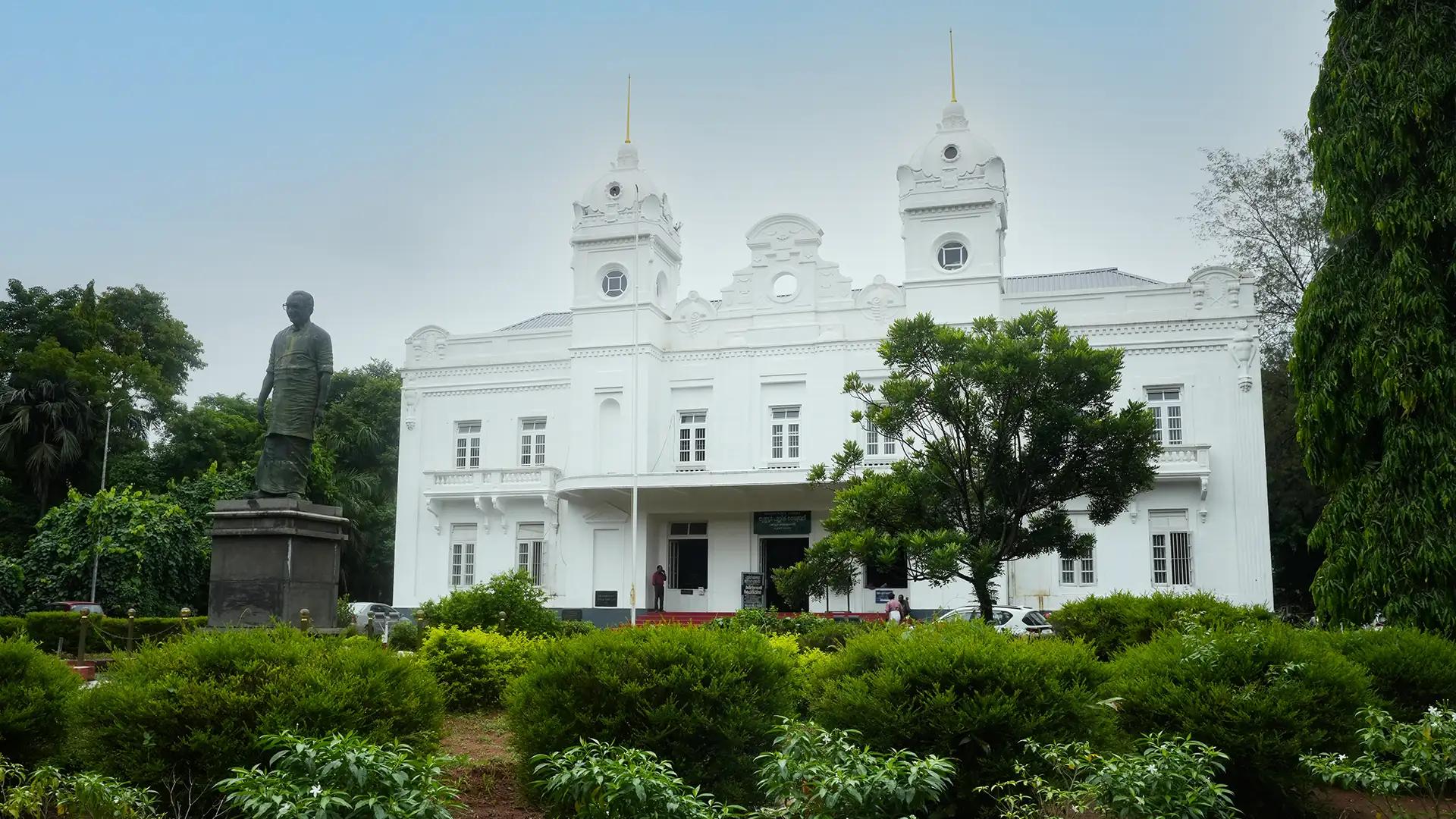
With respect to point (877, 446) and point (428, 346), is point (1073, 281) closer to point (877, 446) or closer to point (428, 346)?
point (877, 446)

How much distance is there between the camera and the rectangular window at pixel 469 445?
36.6 meters

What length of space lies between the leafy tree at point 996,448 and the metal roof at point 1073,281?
16.3m

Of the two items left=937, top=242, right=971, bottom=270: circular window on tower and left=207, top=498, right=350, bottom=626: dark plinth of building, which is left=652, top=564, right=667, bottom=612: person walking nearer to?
left=937, top=242, right=971, bottom=270: circular window on tower

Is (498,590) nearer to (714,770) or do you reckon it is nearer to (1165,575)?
(714,770)

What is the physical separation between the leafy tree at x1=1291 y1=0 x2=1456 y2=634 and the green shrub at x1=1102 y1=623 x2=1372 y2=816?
4.56 m

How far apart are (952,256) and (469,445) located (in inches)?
634

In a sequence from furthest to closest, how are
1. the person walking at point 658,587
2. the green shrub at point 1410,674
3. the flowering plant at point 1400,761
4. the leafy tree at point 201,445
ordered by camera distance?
the leafy tree at point 201,445, the person walking at point 658,587, the green shrub at point 1410,674, the flowering plant at point 1400,761

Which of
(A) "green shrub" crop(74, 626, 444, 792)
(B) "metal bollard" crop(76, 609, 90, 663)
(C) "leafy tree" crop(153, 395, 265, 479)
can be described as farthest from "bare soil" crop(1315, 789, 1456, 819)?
(C) "leafy tree" crop(153, 395, 265, 479)

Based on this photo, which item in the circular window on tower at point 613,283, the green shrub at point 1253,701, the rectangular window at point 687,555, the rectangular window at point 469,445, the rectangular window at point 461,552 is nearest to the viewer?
the green shrub at point 1253,701

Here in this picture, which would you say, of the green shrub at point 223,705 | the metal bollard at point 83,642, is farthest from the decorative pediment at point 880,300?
the green shrub at point 223,705

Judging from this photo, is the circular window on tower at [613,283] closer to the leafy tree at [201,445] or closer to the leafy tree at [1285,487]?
the leafy tree at [201,445]

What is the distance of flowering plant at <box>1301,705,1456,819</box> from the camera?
703 cm

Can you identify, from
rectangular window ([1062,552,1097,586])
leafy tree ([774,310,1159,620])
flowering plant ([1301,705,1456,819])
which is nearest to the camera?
flowering plant ([1301,705,1456,819])

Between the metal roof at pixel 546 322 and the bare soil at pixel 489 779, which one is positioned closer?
the bare soil at pixel 489 779
